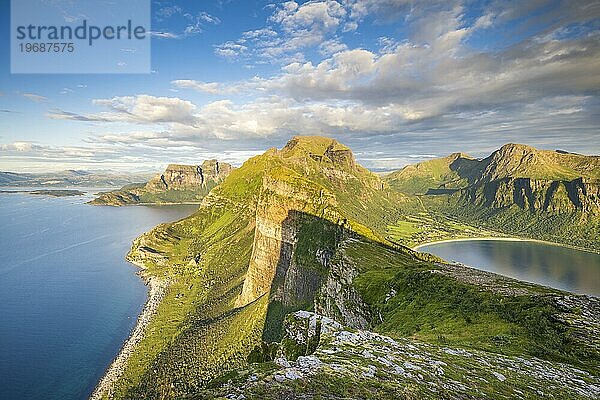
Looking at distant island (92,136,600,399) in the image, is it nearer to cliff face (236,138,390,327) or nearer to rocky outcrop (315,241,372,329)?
rocky outcrop (315,241,372,329)

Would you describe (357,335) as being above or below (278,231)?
Result: above

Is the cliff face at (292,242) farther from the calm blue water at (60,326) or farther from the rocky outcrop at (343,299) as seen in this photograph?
the calm blue water at (60,326)

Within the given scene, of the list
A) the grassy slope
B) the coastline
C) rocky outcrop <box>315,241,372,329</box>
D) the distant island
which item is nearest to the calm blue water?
the coastline

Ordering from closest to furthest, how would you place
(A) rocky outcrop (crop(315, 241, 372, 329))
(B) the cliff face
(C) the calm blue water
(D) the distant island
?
(D) the distant island < (A) rocky outcrop (crop(315, 241, 372, 329)) < (B) the cliff face < (C) the calm blue water

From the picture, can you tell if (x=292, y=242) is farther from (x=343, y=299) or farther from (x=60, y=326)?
(x=60, y=326)

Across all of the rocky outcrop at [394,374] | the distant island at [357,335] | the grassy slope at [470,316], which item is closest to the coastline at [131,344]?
the distant island at [357,335]

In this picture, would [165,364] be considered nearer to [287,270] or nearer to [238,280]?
[287,270]

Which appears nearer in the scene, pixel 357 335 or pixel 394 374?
pixel 394 374

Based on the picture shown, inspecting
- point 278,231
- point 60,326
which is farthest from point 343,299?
point 60,326

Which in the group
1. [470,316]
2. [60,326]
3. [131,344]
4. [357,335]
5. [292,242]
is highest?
[357,335]
